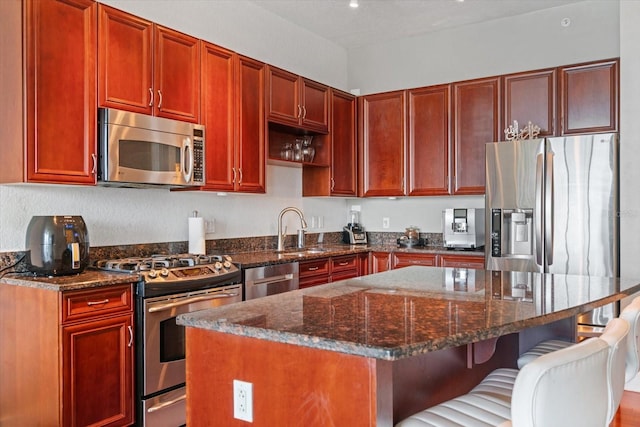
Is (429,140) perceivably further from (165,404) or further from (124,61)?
(165,404)

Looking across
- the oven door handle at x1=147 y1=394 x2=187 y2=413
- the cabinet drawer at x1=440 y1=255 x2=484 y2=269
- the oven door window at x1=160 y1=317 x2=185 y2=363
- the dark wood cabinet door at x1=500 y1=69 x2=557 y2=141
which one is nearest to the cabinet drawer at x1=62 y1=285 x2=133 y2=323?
the oven door window at x1=160 y1=317 x2=185 y2=363

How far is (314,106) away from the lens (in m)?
4.39

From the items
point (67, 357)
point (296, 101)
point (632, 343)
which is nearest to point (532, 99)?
point (296, 101)

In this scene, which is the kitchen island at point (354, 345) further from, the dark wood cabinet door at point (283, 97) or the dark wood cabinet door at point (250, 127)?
the dark wood cabinet door at point (283, 97)

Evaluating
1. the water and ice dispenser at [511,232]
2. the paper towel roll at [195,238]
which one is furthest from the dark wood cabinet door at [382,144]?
the paper towel roll at [195,238]

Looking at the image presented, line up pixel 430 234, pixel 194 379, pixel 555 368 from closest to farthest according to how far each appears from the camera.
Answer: pixel 555 368 < pixel 194 379 < pixel 430 234

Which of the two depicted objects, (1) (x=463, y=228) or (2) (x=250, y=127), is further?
(1) (x=463, y=228)

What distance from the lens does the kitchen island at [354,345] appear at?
1.16 metres

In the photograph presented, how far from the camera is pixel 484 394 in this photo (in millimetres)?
1586

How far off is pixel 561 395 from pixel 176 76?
2.83 meters

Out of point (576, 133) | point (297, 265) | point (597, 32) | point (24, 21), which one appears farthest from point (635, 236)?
point (24, 21)

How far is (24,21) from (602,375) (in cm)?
278

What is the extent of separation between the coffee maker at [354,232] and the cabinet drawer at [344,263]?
0.62 metres

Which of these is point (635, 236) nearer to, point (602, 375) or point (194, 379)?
point (602, 375)
